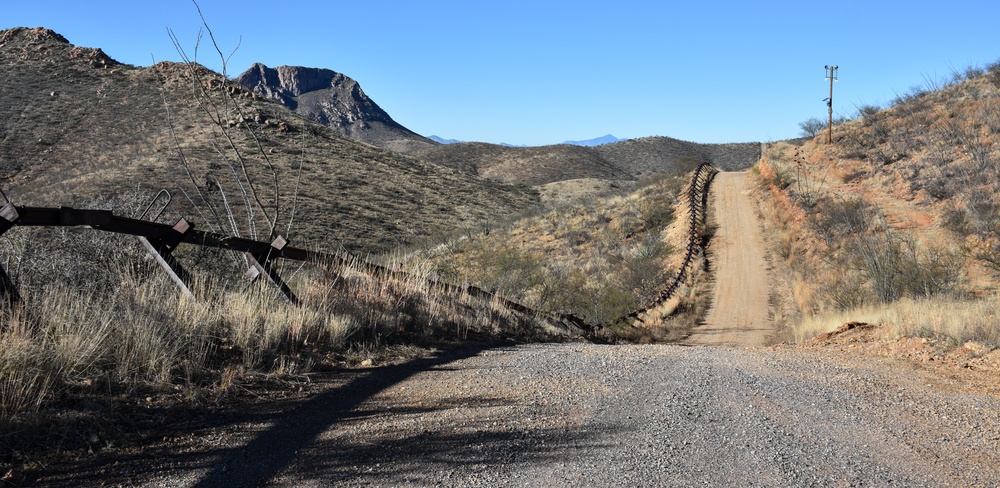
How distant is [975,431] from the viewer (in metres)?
5.16

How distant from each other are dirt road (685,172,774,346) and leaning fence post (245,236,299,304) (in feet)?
32.3

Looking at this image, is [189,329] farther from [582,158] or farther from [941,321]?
[582,158]

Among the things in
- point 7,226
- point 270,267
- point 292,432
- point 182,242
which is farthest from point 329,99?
point 292,432

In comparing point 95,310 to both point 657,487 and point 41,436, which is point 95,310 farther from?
point 657,487

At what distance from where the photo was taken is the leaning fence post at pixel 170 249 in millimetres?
6660

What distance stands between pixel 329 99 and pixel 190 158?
119736 millimetres

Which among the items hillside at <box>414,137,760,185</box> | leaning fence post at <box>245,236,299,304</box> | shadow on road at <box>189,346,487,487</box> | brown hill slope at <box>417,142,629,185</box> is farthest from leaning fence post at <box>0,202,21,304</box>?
hillside at <box>414,137,760,185</box>

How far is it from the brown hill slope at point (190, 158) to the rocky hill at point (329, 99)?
7108 cm

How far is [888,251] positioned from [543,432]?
13770 millimetres

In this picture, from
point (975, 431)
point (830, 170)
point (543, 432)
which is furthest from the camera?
point (830, 170)

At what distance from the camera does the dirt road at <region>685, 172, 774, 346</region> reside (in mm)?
16688

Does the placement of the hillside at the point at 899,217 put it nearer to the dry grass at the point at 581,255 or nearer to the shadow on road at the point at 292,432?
the dry grass at the point at 581,255

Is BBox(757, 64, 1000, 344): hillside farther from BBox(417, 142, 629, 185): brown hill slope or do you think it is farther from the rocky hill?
the rocky hill

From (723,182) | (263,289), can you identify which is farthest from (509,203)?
(263,289)
